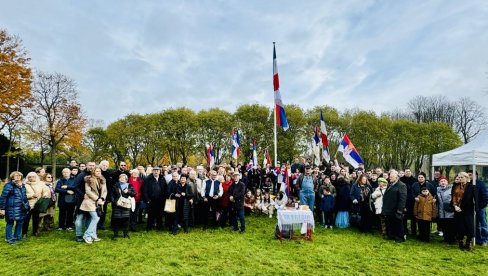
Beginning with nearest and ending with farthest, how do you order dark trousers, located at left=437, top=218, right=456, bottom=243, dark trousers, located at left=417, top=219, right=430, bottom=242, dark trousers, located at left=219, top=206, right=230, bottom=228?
dark trousers, located at left=437, top=218, right=456, bottom=243 < dark trousers, located at left=417, top=219, right=430, bottom=242 < dark trousers, located at left=219, top=206, right=230, bottom=228

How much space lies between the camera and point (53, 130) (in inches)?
1304

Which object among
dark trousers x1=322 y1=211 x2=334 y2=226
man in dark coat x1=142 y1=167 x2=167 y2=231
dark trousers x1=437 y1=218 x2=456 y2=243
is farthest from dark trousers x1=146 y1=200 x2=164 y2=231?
dark trousers x1=437 y1=218 x2=456 y2=243

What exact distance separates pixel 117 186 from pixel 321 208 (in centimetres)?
686

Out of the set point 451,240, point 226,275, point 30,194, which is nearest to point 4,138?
point 30,194

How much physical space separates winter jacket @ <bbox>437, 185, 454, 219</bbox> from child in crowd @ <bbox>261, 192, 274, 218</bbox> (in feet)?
19.7

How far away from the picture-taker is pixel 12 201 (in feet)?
27.7

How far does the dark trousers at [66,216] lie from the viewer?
1024cm

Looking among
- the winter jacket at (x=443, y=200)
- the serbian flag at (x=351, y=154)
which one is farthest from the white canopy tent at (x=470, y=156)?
the serbian flag at (x=351, y=154)

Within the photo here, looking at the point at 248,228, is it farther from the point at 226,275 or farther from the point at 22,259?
the point at 22,259

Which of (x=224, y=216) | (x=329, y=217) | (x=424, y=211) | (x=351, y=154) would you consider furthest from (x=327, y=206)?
(x=224, y=216)

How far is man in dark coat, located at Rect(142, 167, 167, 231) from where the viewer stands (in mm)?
10258

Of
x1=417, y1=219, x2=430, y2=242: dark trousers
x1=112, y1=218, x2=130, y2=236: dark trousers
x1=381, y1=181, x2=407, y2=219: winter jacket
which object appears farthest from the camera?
x1=417, y1=219, x2=430, y2=242: dark trousers

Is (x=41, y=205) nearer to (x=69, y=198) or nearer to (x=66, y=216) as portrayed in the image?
(x=69, y=198)

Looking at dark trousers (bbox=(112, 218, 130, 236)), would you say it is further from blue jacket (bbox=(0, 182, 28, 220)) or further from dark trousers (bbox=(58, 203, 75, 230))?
blue jacket (bbox=(0, 182, 28, 220))
